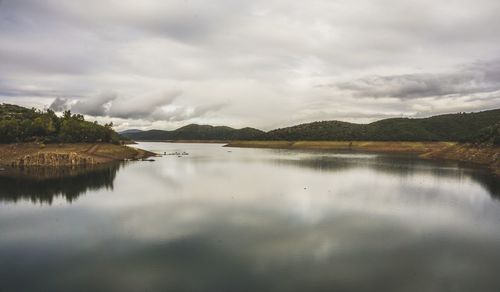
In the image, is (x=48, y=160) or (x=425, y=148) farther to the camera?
(x=425, y=148)

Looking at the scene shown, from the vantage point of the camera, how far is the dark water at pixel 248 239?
16.8 metres

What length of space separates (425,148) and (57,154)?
133582mm

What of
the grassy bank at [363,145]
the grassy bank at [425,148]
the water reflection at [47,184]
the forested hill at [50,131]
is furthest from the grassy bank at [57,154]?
the grassy bank at [363,145]

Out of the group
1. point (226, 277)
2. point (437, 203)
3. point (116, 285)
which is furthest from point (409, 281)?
point (437, 203)

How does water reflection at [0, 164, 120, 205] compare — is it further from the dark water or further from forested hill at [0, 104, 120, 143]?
forested hill at [0, 104, 120, 143]

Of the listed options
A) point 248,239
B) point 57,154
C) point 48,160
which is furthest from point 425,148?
point 248,239

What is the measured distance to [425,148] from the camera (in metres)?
143

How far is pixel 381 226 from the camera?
2684 cm

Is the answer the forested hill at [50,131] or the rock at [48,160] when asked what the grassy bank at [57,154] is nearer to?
the rock at [48,160]

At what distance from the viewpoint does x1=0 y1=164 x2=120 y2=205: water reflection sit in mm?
39344

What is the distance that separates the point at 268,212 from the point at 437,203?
18.9m

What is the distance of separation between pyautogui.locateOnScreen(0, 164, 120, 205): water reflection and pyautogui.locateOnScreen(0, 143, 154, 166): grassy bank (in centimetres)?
1197

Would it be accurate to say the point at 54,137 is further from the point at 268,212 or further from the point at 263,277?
the point at 263,277

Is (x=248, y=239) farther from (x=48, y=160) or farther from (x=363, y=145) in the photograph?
(x=363, y=145)
